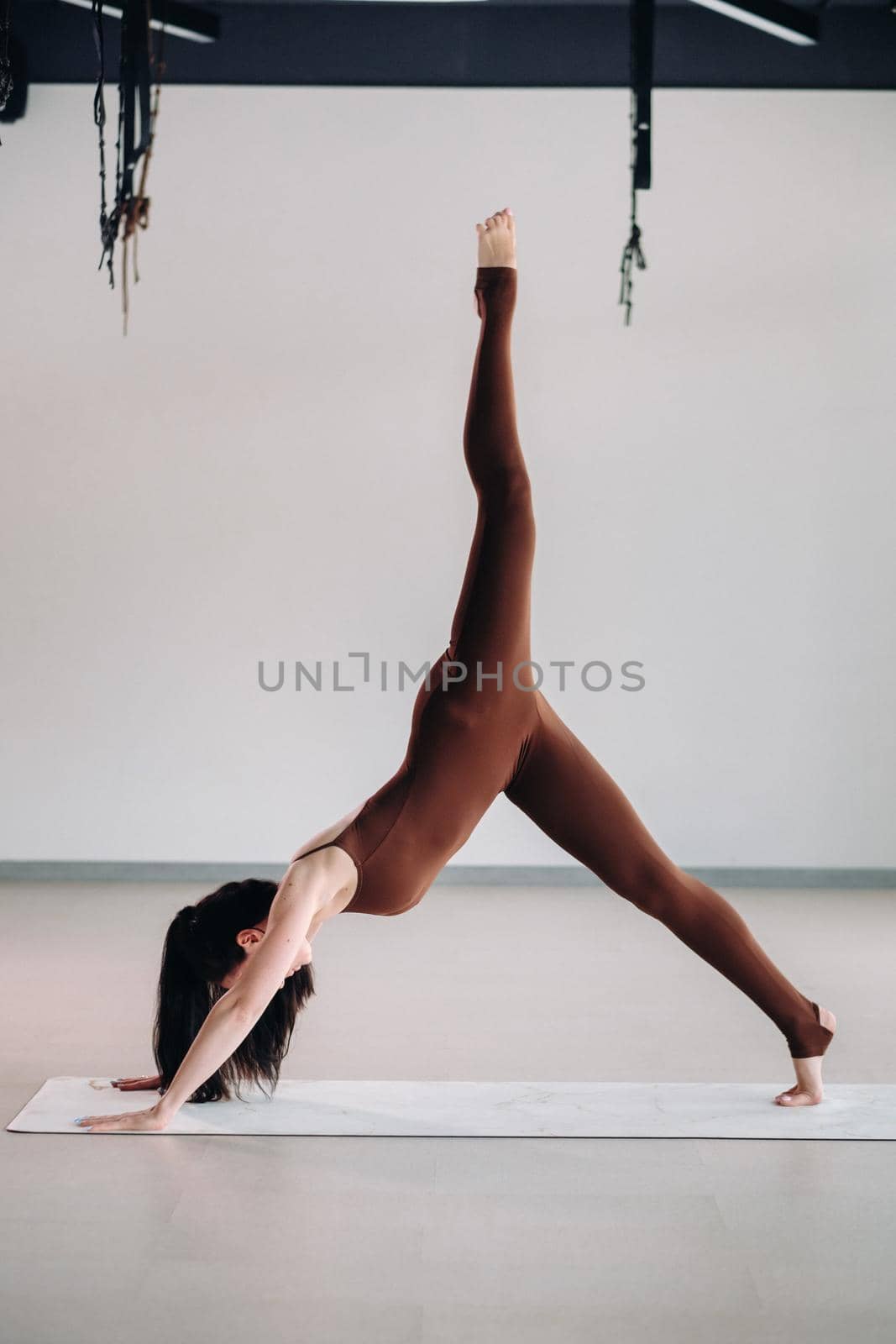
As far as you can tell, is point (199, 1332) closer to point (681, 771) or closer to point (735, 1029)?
point (735, 1029)

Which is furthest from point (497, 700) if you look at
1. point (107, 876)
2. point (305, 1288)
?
point (107, 876)

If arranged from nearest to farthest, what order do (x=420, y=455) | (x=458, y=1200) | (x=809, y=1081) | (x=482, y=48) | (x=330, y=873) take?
1. (x=458, y=1200)
2. (x=330, y=873)
3. (x=809, y=1081)
4. (x=482, y=48)
5. (x=420, y=455)

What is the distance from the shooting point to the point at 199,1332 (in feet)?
6.01

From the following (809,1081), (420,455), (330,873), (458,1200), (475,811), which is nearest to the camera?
(458,1200)

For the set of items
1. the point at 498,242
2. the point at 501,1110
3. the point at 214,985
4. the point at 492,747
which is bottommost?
the point at 501,1110

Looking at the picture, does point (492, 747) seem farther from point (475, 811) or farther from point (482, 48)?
point (482, 48)

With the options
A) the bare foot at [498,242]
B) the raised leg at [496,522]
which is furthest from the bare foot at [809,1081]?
the bare foot at [498,242]

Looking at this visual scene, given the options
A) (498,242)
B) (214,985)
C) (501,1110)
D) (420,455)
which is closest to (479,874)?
(420,455)

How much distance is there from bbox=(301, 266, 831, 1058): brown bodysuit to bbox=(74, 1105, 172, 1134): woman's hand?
1.76ft

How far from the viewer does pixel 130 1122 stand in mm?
2535

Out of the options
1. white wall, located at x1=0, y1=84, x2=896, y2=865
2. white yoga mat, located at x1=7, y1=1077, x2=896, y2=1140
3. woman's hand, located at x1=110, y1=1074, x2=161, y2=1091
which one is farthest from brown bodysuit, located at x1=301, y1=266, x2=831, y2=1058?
white wall, located at x1=0, y1=84, x2=896, y2=865

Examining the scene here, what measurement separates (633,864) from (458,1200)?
0.75 metres

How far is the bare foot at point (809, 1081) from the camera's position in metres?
2.75

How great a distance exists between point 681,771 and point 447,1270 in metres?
3.31
